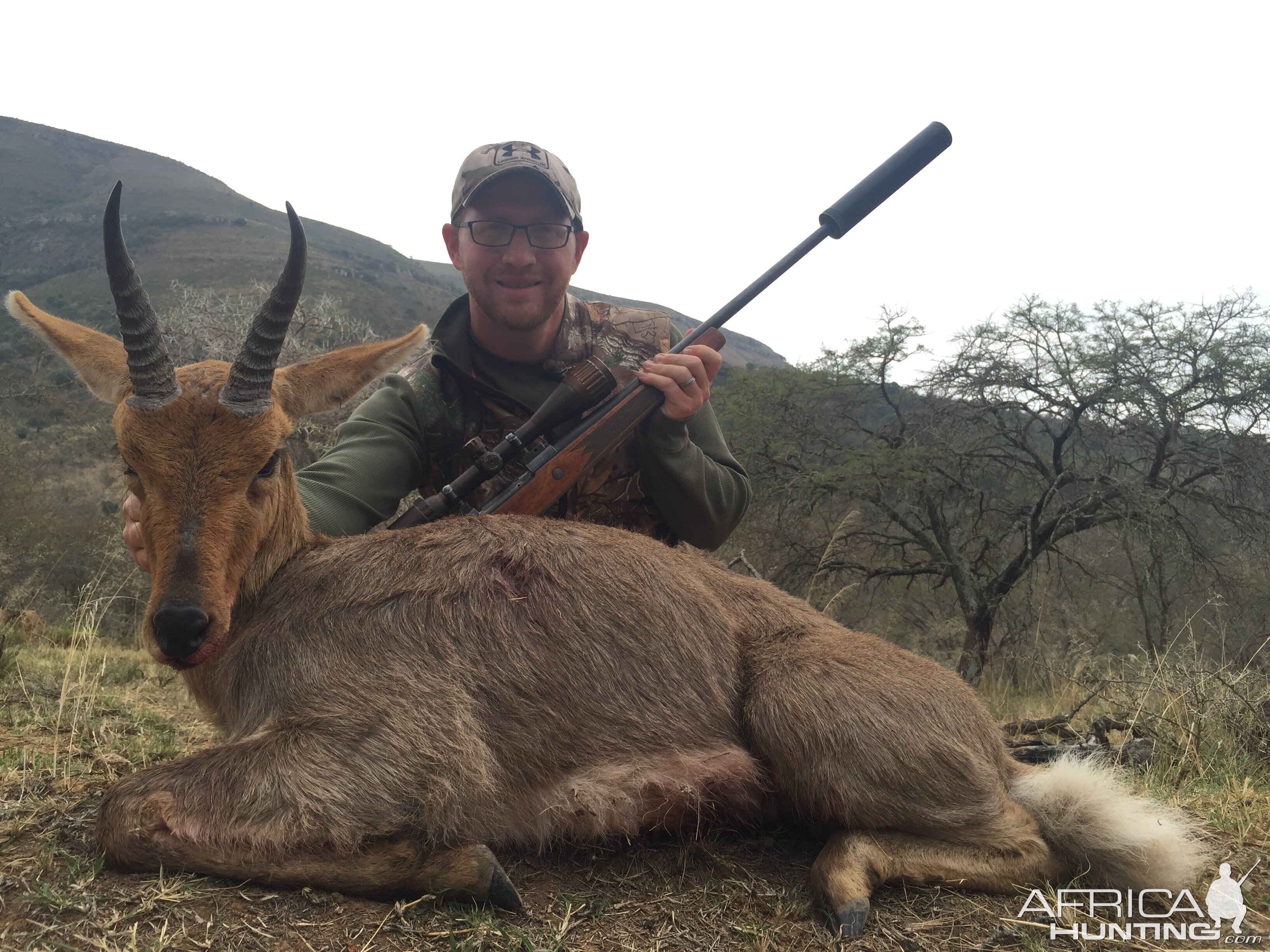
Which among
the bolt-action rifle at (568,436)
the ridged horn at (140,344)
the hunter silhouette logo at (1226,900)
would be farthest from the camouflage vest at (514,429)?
the hunter silhouette logo at (1226,900)

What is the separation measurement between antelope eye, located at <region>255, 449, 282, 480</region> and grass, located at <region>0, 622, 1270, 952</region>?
1281 mm

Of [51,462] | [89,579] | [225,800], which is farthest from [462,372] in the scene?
[51,462]

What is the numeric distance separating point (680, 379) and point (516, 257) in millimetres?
1345

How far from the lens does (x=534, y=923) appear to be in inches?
93.8

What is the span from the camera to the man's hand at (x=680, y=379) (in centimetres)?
444

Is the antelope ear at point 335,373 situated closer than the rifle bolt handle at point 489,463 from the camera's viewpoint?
Yes

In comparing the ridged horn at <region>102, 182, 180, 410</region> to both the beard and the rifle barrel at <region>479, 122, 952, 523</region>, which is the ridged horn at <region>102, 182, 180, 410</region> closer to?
the rifle barrel at <region>479, 122, 952, 523</region>

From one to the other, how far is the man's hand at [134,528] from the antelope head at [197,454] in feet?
1.09

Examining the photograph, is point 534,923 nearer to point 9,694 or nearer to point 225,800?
point 225,800

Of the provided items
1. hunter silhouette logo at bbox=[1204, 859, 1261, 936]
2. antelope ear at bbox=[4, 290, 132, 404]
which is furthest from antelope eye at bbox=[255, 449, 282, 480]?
hunter silhouette logo at bbox=[1204, 859, 1261, 936]

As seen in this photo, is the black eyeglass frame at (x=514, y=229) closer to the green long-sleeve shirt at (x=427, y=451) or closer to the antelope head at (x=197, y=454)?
the green long-sleeve shirt at (x=427, y=451)

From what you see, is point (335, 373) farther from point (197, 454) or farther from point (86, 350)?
point (86, 350)

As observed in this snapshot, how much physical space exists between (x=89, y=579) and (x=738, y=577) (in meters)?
15.3

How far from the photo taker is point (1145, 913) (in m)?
2.74
